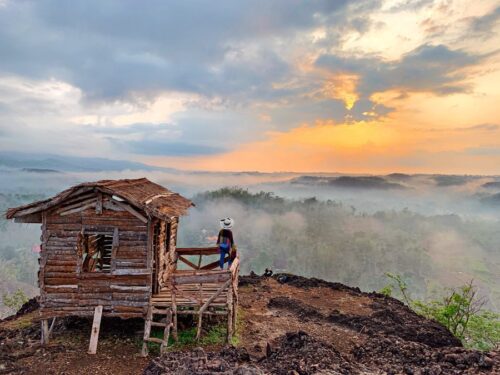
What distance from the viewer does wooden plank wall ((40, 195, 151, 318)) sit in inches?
483

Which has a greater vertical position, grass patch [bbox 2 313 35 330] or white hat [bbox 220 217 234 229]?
white hat [bbox 220 217 234 229]

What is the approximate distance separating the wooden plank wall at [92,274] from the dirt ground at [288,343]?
142 centimetres

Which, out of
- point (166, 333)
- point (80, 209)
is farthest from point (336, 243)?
point (80, 209)

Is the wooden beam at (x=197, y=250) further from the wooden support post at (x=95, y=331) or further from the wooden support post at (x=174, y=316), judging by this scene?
the wooden support post at (x=95, y=331)

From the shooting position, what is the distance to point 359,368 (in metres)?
8.02

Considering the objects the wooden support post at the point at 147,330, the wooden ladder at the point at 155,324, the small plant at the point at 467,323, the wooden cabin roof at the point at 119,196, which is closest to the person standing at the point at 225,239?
the wooden cabin roof at the point at 119,196

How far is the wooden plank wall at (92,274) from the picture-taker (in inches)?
483

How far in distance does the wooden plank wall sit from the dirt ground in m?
1.42

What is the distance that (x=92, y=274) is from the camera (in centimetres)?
1232

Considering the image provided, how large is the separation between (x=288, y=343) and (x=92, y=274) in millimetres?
7098

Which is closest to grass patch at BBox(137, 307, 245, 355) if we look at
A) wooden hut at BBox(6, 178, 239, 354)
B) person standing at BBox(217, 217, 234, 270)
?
wooden hut at BBox(6, 178, 239, 354)

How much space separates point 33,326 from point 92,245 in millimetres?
3708

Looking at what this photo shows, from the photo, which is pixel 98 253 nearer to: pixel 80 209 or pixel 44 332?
pixel 44 332

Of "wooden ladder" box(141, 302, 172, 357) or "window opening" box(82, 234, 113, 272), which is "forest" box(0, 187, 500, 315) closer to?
"window opening" box(82, 234, 113, 272)
